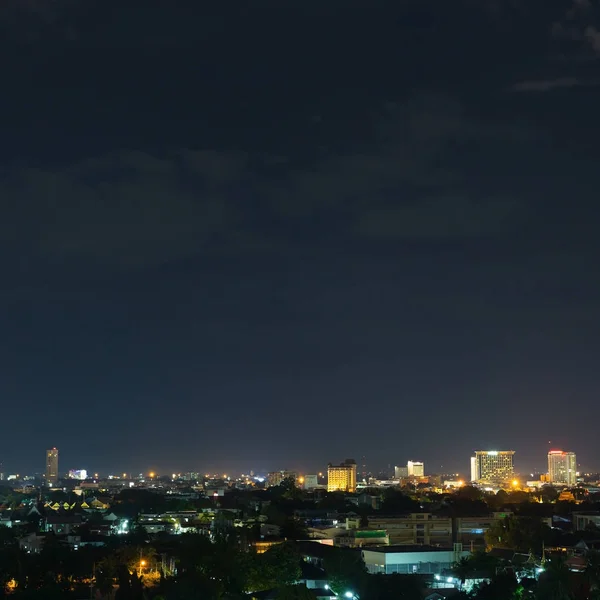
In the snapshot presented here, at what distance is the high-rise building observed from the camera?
416 ft

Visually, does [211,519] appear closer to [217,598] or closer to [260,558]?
[260,558]

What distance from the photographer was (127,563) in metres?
22.9

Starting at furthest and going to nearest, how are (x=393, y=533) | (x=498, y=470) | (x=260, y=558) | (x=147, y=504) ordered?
1. (x=498, y=470)
2. (x=147, y=504)
3. (x=393, y=533)
4. (x=260, y=558)

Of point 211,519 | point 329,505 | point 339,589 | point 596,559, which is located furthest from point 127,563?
point 329,505

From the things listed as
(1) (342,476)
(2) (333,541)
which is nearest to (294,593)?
(2) (333,541)

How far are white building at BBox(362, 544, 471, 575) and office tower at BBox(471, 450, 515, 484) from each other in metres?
106

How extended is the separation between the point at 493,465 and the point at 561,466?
8.56 metres

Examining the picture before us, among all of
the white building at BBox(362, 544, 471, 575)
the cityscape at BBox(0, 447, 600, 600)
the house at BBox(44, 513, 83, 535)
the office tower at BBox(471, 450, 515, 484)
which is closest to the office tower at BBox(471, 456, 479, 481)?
the office tower at BBox(471, 450, 515, 484)

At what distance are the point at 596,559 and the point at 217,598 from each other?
936 cm

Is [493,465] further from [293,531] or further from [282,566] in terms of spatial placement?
[282,566]

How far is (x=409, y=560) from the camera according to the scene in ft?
78.8

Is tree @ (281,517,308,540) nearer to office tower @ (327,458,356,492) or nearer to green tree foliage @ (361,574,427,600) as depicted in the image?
green tree foliage @ (361,574,427,600)

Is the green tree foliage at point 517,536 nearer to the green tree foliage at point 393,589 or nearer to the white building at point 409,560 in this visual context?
the white building at point 409,560

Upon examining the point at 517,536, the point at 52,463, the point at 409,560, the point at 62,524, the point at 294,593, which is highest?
the point at 52,463
